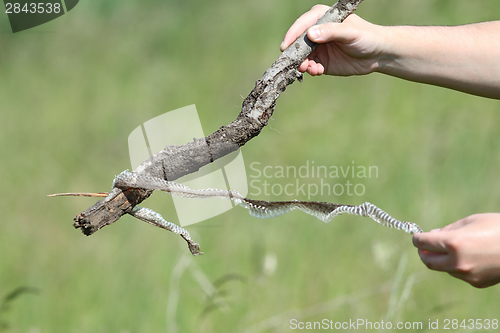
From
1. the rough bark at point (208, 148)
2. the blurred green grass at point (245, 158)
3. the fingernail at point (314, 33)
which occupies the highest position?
the fingernail at point (314, 33)

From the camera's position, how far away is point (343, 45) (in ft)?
4.33

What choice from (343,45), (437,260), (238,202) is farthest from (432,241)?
(343,45)


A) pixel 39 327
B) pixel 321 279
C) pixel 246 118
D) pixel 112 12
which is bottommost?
pixel 321 279

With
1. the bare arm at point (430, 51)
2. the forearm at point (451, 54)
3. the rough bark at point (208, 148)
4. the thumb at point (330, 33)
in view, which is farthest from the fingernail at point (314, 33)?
the forearm at point (451, 54)

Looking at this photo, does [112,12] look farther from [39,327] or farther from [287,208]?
[287,208]

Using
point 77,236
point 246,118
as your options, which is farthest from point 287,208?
point 77,236

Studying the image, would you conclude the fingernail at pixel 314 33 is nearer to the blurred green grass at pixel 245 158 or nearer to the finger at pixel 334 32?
the finger at pixel 334 32

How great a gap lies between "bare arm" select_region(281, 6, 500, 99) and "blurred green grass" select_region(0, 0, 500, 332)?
0.74 metres

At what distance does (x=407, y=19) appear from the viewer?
3.49 m

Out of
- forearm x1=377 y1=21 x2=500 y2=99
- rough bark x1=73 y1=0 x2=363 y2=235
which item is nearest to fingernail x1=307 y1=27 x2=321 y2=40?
rough bark x1=73 y1=0 x2=363 y2=235

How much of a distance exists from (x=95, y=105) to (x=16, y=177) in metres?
0.79

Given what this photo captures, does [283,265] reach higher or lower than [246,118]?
lower

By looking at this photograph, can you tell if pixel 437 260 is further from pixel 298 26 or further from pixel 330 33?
pixel 298 26

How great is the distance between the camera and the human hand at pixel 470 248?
843 millimetres
